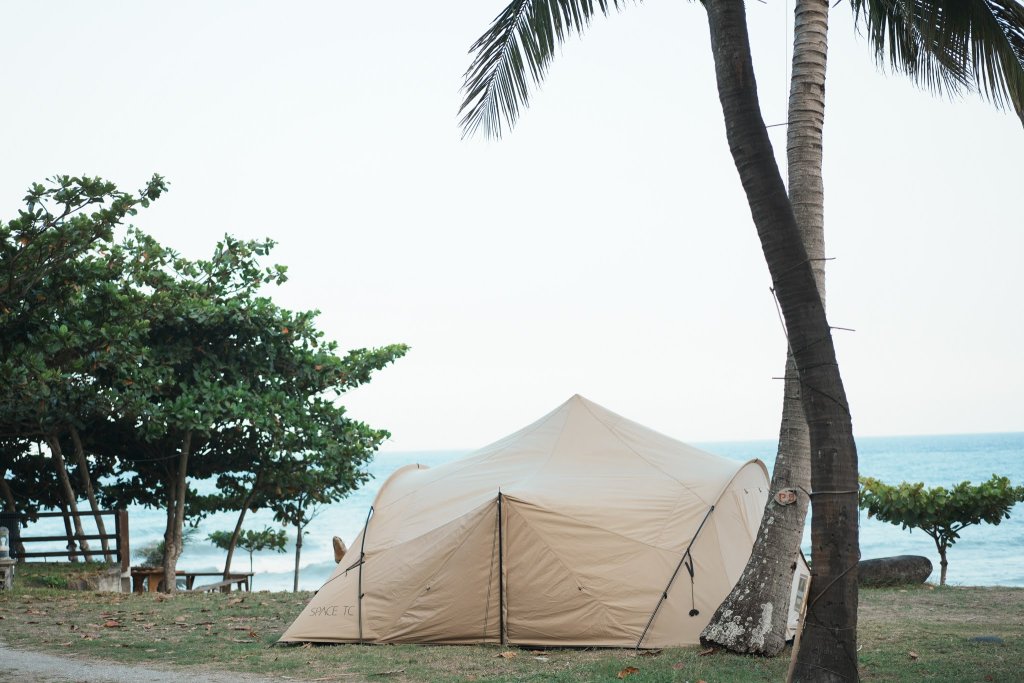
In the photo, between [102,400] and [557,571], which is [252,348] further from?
[557,571]

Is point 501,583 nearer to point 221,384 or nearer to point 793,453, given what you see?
point 793,453

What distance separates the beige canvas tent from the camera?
27.7 ft

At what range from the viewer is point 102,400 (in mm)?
14875

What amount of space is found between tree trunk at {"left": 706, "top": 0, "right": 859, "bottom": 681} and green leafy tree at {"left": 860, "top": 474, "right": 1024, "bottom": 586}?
9.04 metres

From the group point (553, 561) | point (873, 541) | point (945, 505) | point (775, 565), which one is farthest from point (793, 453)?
point (873, 541)

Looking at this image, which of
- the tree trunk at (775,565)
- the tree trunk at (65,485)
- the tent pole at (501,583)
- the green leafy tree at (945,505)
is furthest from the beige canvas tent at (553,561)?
the tree trunk at (65,485)

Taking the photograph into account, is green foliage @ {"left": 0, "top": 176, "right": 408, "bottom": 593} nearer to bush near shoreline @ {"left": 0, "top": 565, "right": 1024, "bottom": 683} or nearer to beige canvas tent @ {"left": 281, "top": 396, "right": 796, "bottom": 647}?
bush near shoreline @ {"left": 0, "top": 565, "right": 1024, "bottom": 683}

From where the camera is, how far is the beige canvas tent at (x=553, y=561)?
845cm

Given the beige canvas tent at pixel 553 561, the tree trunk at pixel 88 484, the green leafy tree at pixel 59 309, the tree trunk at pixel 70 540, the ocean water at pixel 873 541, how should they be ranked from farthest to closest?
the ocean water at pixel 873 541 → the tree trunk at pixel 88 484 → the tree trunk at pixel 70 540 → the green leafy tree at pixel 59 309 → the beige canvas tent at pixel 553 561

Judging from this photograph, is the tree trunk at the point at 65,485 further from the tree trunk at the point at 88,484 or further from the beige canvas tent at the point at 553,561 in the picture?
the beige canvas tent at the point at 553,561

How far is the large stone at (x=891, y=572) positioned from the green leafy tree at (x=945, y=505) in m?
0.48

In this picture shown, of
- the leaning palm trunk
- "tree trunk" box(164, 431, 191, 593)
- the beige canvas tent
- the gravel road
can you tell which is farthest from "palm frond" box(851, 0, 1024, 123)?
"tree trunk" box(164, 431, 191, 593)

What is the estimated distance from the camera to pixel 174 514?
58.0 feet

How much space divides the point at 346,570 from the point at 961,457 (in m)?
102
